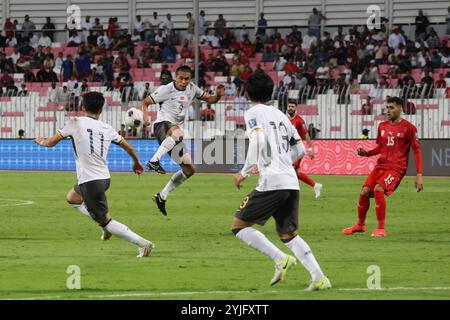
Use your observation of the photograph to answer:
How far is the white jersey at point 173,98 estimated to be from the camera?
20078 millimetres

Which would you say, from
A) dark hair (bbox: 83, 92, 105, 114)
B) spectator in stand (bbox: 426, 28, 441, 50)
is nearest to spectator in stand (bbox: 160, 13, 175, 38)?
spectator in stand (bbox: 426, 28, 441, 50)

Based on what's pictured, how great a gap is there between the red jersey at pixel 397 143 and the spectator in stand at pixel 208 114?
20612 mm

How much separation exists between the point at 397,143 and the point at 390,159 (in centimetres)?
27

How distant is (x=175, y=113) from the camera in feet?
66.8

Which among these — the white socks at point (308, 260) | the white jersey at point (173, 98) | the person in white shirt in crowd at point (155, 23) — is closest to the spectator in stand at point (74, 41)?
the person in white shirt in crowd at point (155, 23)

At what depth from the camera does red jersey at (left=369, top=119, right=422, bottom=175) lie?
1719 cm

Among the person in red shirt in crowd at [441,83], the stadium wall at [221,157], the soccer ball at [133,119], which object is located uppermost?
the person in red shirt in crowd at [441,83]

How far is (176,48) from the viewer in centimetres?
4566

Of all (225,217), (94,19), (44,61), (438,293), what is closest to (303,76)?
(44,61)

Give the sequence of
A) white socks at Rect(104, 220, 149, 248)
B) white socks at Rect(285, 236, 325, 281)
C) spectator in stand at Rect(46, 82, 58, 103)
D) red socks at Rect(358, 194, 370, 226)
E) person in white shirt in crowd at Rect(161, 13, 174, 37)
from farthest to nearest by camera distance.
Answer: person in white shirt in crowd at Rect(161, 13, 174, 37) < spectator in stand at Rect(46, 82, 58, 103) < red socks at Rect(358, 194, 370, 226) < white socks at Rect(104, 220, 149, 248) < white socks at Rect(285, 236, 325, 281)

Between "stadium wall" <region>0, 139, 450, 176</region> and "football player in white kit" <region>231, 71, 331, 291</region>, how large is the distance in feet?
74.7

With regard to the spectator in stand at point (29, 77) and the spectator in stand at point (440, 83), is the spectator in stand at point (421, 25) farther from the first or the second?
the spectator in stand at point (29, 77)

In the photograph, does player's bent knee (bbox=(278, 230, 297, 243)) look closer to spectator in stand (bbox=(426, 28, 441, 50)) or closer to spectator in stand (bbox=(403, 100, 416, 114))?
spectator in stand (bbox=(403, 100, 416, 114))

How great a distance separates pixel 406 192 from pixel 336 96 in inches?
383
